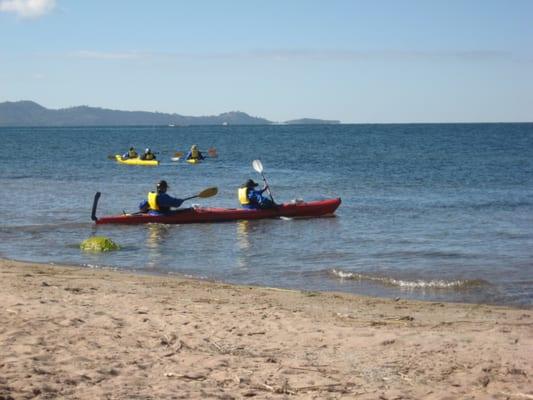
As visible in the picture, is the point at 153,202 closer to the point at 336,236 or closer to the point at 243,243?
the point at 243,243

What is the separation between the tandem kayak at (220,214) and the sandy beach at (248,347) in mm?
9615

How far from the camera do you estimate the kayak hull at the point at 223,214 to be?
65.1 ft

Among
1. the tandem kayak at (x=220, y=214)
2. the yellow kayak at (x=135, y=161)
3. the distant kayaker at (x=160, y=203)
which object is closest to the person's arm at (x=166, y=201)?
the distant kayaker at (x=160, y=203)

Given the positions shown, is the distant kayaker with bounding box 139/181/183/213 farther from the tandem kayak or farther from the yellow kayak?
the yellow kayak

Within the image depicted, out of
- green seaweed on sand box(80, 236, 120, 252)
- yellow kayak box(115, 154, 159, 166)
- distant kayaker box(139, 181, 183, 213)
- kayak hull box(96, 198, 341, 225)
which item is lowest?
green seaweed on sand box(80, 236, 120, 252)

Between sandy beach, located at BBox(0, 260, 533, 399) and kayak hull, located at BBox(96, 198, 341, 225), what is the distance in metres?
9.62

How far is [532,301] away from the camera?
10914 millimetres

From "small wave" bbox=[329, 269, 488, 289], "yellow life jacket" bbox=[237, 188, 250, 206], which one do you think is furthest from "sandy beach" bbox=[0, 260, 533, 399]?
"yellow life jacket" bbox=[237, 188, 250, 206]

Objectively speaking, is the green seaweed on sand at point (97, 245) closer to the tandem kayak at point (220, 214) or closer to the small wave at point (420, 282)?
the tandem kayak at point (220, 214)

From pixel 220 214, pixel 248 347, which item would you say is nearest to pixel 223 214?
pixel 220 214

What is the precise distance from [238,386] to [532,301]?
6355 mm

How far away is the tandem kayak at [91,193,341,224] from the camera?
781 inches

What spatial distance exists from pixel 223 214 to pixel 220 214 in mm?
84

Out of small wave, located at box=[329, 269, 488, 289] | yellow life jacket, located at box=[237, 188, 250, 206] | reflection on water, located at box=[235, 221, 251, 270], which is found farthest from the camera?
yellow life jacket, located at box=[237, 188, 250, 206]
